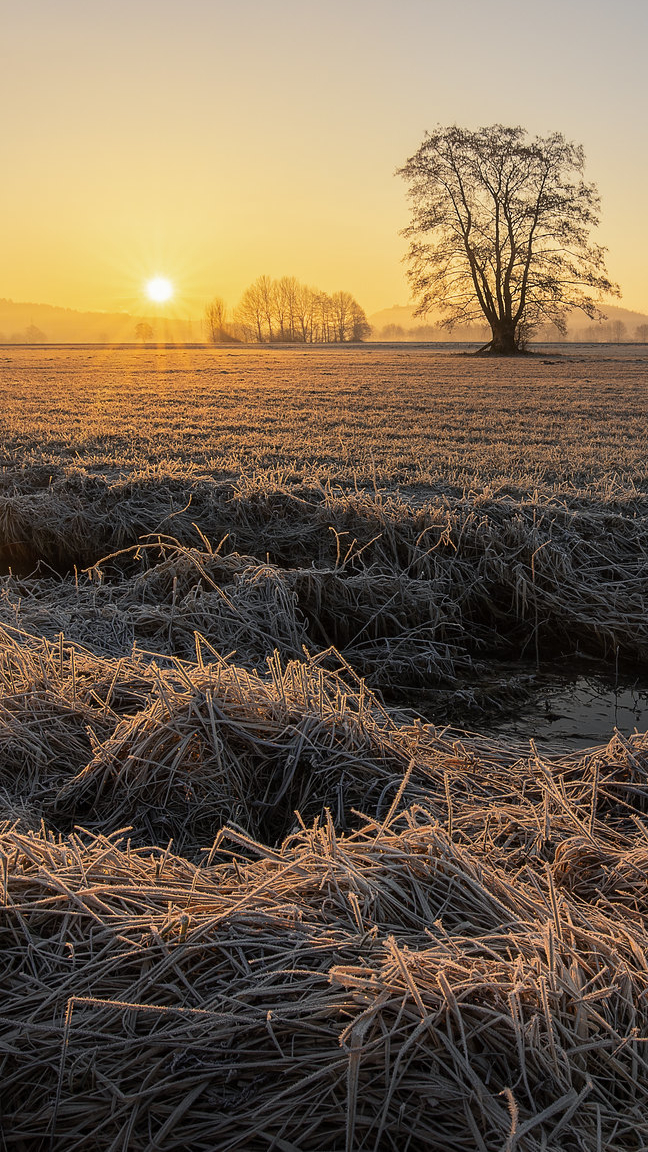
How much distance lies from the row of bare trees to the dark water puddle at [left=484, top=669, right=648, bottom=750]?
373 ft

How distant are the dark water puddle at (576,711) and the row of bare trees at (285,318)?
114 meters

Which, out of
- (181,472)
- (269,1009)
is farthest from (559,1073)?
(181,472)

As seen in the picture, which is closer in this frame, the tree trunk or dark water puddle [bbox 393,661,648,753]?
dark water puddle [bbox 393,661,648,753]

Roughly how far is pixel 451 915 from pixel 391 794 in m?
0.82

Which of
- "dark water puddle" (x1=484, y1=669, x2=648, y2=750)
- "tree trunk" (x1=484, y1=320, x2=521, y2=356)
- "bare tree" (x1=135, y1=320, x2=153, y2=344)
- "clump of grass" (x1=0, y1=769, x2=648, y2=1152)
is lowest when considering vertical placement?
"dark water puddle" (x1=484, y1=669, x2=648, y2=750)

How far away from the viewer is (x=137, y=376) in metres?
20.2

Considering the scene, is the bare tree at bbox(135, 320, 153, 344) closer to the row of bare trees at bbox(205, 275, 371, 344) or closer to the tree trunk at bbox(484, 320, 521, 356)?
the row of bare trees at bbox(205, 275, 371, 344)

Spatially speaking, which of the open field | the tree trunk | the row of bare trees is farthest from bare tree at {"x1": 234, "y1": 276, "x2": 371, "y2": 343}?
the open field

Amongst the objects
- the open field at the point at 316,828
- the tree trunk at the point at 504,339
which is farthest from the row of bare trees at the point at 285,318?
the open field at the point at 316,828

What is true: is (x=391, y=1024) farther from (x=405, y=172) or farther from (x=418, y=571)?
(x=405, y=172)

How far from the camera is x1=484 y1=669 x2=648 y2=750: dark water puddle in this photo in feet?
10.8

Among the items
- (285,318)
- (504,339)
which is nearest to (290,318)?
(285,318)

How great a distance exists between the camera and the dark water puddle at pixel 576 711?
3.28 meters

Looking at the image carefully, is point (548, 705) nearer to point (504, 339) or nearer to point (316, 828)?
point (316, 828)
